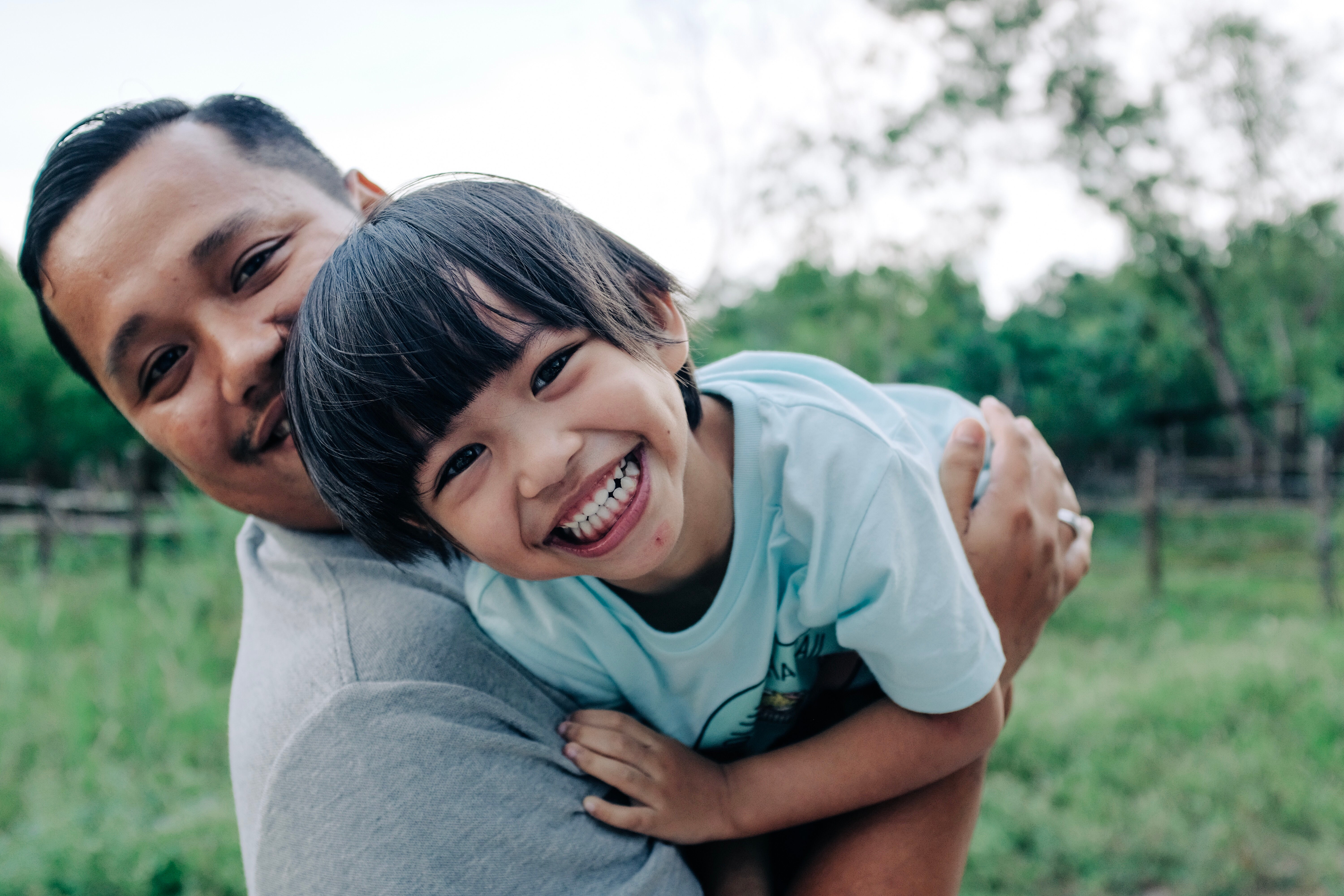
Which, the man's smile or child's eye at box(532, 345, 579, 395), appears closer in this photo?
child's eye at box(532, 345, 579, 395)

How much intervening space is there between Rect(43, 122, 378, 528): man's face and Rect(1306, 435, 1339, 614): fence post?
9.11 metres

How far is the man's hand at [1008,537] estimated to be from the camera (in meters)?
1.48

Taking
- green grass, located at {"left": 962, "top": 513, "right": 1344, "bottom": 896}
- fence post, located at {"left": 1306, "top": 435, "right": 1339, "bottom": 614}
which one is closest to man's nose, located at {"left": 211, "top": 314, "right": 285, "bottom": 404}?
green grass, located at {"left": 962, "top": 513, "right": 1344, "bottom": 896}

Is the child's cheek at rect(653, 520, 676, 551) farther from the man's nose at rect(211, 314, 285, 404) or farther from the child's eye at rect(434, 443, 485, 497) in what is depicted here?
the man's nose at rect(211, 314, 285, 404)

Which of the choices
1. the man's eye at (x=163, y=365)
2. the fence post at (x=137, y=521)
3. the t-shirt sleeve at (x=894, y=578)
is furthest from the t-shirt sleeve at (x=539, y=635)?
the fence post at (x=137, y=521)

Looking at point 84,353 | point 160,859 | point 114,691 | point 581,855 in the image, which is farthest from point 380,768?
point 114,691

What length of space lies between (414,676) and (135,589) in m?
8.08

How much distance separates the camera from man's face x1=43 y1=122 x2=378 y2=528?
1.31 metres

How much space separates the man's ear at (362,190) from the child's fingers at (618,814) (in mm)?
1181

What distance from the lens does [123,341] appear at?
1344mm

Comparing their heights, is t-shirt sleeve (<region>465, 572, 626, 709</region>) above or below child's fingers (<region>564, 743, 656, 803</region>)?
above

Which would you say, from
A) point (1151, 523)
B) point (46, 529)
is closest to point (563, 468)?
point (1151, 523)

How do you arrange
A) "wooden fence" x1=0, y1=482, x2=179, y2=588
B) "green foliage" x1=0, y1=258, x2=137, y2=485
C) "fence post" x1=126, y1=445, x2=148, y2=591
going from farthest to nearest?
"green foliage" x1=0, y1=258, x2=137, y2=485 → "wooden fence" x1=0, y1=482, x2=179, y2=588 → "fence post" x1=126, y1=445, x2=148, y2=591

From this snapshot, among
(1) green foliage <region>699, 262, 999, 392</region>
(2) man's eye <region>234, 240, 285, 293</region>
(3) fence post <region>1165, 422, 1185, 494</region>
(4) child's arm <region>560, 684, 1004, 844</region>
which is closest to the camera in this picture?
(4) child's arm <region>560, 684, 1004, 844</region>
